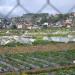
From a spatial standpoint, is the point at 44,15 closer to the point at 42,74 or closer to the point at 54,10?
the point at 54,10

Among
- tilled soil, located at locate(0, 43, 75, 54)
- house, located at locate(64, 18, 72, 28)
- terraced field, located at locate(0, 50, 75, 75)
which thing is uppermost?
house, located at locate(64, 18, 72, 28)

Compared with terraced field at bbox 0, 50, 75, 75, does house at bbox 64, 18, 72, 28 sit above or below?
above

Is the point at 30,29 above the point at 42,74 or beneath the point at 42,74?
above

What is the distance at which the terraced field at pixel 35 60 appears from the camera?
0.68 metres

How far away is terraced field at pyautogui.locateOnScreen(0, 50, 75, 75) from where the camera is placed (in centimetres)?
68

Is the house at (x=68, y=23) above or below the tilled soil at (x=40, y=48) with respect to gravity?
above

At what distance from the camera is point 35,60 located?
73 centimetres

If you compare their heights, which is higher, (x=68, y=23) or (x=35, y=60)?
(x=68, y=23)

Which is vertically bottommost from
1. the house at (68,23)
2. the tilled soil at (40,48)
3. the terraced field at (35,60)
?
the terraced field at (35,60)

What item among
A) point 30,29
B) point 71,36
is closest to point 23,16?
point 30,29

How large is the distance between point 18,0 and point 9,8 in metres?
0.03

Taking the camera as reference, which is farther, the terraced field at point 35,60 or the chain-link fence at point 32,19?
the terraced field at point 35,60

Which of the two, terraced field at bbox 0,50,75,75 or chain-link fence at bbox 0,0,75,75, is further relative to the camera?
terraced field at bbox 0,50,75,75

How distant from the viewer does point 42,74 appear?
70 cm
